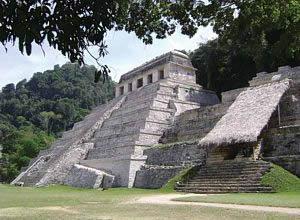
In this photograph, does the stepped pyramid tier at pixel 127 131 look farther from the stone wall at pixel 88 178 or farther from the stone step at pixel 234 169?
the stone step at pixel 234 169

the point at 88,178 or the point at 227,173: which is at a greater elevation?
the point at 227,173

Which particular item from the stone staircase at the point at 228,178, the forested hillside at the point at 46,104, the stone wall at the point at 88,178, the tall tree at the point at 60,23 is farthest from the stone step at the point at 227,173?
the forested hillside at the point at 46,104

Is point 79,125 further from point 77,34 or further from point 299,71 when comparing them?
point 77,34

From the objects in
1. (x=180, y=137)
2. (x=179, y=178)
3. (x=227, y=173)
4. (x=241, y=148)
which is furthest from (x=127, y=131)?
(x=227, y=173)

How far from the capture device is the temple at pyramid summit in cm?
1372

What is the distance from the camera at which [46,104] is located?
210 feet

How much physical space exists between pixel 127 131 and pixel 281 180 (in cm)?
1094

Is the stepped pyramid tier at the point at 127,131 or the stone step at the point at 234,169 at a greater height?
the stepped pyramid tier at the point at 127,131

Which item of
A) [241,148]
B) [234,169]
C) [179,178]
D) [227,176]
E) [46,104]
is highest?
[46,104]

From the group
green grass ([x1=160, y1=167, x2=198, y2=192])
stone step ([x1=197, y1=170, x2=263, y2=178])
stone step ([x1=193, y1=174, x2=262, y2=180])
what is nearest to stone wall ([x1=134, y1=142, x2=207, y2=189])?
green grass ([x1=160, y1=167, x2=198, y2=192])

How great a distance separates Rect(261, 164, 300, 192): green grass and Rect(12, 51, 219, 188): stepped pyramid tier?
659cm

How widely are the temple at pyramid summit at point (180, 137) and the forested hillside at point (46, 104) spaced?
45.0ft

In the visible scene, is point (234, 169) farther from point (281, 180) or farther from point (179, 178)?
point (179, 178)

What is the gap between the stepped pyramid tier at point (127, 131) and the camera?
61.3 feet
